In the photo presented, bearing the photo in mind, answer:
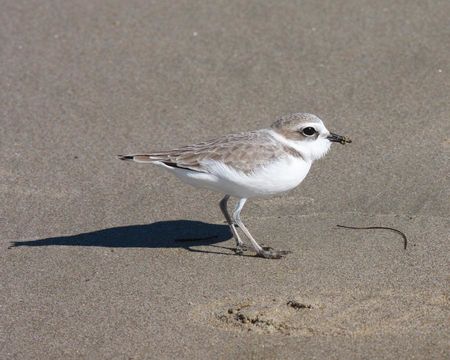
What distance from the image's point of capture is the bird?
22.3 ft

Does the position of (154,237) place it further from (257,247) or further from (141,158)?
(257,247)

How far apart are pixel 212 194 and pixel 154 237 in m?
0.92

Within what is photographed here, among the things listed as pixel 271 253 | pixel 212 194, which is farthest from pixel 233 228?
pixel 212 194

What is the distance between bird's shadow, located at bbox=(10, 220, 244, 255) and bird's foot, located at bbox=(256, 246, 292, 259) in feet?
0.96

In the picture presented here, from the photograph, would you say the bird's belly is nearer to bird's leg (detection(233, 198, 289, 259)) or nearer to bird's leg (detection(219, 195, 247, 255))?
bird's leg (detection(233, 198, 289, 259))

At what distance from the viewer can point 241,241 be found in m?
7.16

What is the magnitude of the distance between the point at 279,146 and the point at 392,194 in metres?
1.24

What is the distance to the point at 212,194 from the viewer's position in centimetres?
802

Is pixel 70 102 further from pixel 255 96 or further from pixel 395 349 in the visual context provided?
pixel 395 349

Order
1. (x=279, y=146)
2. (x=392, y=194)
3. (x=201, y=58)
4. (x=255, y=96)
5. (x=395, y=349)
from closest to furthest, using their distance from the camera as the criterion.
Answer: (x=395, y=349), (x=279, y=146), (x=392, y=194), (x=255, y=96), (x=201, y=58)

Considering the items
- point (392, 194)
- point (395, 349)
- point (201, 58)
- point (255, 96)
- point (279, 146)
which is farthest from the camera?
point (201, 58)

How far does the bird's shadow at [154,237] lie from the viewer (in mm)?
7176

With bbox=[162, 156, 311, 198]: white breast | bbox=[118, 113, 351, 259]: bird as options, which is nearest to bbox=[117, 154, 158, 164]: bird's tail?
bbox=[118, 113, 351, 259]: bird

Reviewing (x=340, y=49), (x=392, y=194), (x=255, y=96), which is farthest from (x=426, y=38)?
(x=392, y=194)
